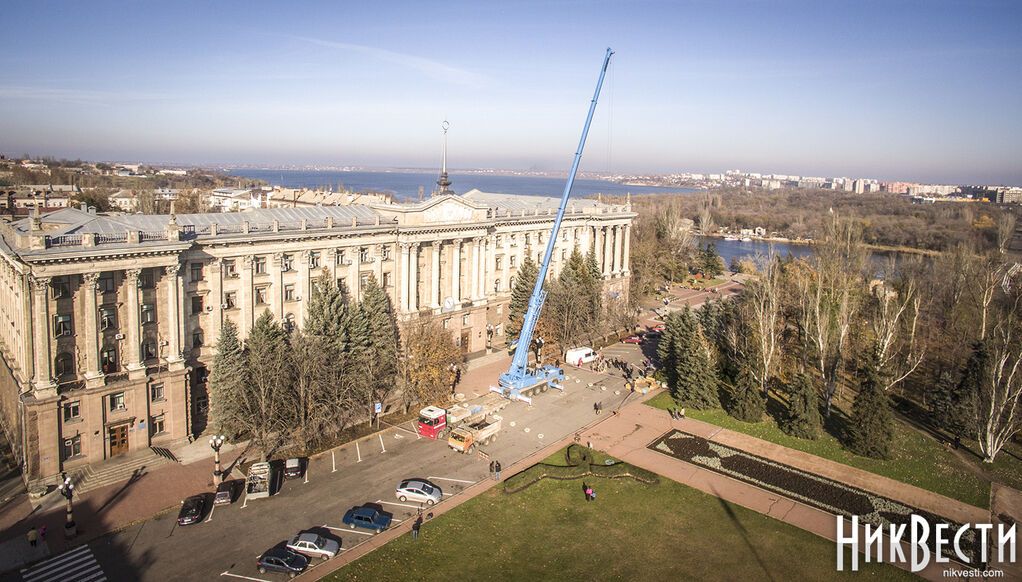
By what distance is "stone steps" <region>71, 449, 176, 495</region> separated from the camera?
112 ft

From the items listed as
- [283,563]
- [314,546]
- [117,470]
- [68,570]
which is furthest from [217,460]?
[283,563]

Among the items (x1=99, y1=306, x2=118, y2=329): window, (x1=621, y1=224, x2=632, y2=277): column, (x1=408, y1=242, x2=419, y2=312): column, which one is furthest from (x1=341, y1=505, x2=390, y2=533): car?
(x1=621, y1=224, x2=632, y2=277): column

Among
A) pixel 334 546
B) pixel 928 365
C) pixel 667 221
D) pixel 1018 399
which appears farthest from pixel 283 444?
pixel 667 221

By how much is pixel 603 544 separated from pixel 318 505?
47.1 feet

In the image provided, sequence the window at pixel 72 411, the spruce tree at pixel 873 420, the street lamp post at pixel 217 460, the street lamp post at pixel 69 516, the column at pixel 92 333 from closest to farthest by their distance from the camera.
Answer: the street lamp post at pixel 69 516 → the street lamp post at pixel 217 460 → the window at pixel 72 411 → the column at pixel 92 333 → the spruce tree at pixel 873 420

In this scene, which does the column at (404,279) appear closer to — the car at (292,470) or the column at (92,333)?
the car at (292,470)

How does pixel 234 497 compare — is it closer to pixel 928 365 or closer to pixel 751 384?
pixel 751 384

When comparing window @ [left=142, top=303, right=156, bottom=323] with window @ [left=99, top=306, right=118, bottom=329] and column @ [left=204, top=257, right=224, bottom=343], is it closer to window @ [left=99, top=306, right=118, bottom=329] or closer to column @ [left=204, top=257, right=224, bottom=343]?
window @ [left=99, top=306, right=118, bottom=329]

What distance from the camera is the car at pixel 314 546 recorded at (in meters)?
28.1

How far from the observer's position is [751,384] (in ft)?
149

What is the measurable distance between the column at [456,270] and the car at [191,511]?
97.4 feet

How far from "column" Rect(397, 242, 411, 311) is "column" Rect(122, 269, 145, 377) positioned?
2005 centimetres

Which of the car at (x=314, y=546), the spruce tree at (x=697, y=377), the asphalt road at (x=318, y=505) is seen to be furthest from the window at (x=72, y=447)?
the spruce tree at (x=697, y=377)

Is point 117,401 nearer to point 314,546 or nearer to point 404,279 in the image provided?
point 314,546
